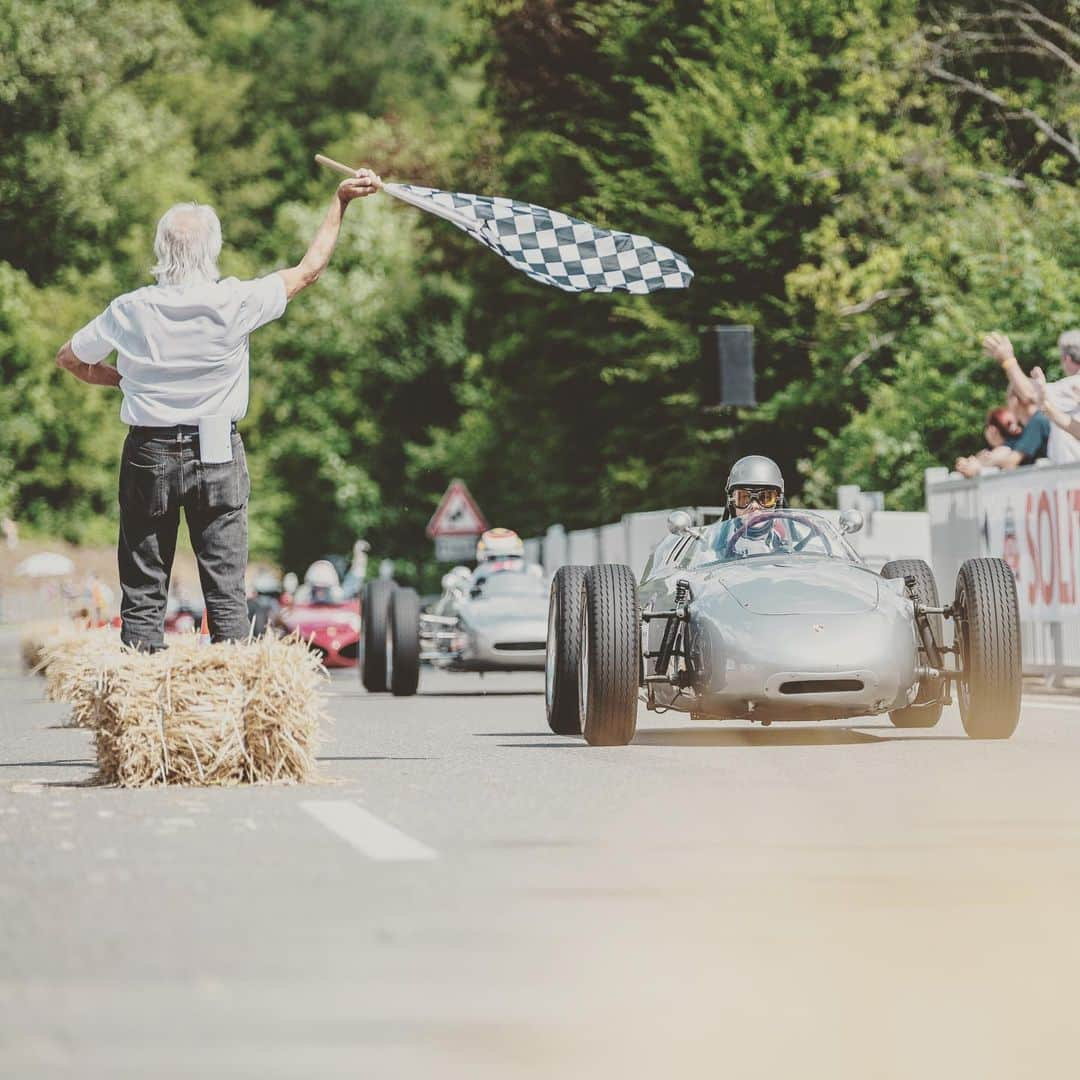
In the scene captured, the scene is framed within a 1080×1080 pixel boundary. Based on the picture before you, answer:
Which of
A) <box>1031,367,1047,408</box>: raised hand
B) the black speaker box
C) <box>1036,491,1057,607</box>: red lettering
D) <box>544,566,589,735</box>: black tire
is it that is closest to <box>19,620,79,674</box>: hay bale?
the black speaker box

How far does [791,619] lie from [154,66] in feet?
169

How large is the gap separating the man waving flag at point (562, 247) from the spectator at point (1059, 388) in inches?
169

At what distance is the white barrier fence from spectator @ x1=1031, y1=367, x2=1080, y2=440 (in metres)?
0.37

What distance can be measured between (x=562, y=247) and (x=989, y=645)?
2846mm

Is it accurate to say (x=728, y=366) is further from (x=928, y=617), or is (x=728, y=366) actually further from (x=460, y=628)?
(x=928, y=617)

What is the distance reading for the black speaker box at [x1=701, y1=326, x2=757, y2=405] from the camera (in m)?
27.3

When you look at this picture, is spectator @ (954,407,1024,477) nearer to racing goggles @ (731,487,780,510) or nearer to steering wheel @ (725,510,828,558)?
racing goggles @ (731,487,780,510)

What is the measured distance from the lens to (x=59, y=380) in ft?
199

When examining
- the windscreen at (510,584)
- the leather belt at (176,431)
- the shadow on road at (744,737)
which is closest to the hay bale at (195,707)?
the leather belt at (176,431)

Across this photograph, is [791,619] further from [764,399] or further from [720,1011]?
[764,399]

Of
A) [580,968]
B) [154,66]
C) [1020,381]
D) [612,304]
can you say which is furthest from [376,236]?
[580,968]

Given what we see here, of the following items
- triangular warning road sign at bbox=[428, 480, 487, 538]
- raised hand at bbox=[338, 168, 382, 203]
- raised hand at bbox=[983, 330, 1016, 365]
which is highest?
triangular warning road sign at bbox=[428, 480, 487, 538]

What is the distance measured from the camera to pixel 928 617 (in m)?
13.5

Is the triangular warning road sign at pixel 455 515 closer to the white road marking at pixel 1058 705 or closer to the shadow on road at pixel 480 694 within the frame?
the shadow on road at pixel 480 694
